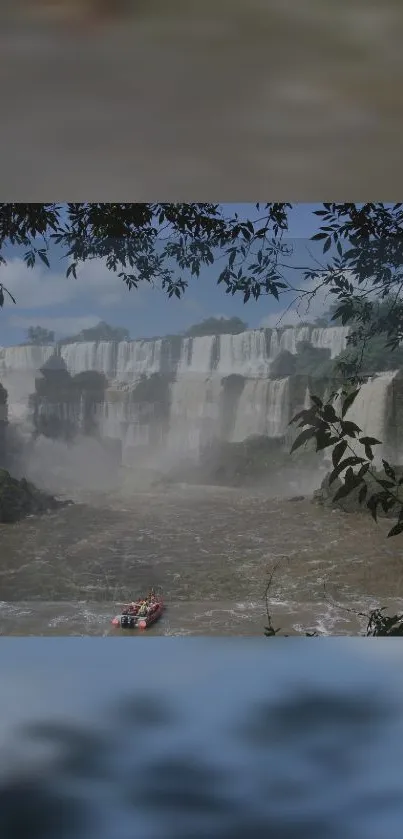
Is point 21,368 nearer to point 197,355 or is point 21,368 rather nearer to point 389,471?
point 197,355

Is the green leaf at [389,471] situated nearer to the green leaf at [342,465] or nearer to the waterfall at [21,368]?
the green leaf at [342,465]

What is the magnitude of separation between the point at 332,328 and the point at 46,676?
2.55 metres

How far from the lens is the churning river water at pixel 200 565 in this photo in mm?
5004

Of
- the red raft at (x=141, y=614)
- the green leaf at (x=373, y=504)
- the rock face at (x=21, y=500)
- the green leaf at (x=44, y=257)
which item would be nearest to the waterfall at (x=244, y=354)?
the green leaf at (x=373, y=504)

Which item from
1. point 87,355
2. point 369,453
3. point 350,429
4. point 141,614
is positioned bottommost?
point 141,614

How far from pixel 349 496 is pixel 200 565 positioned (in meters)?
0.95

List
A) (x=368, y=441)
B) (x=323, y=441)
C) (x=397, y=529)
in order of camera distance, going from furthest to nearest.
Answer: (x=323, y=441) < (x=397, y=529) < (x=368, y=441)

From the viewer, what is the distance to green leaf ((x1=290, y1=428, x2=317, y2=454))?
16.7ft

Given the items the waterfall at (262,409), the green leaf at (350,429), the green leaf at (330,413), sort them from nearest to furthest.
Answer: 1. the green leaf at (350,429)
2. the green leaf at (330,413)
3. the waterfall at (262,409)

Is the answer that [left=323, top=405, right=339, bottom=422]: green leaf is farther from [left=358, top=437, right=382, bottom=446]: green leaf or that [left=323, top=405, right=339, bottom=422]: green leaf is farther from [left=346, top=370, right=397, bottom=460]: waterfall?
[left=358, top=437, right=382, bottom=446]: green leaf

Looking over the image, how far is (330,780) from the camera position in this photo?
251cm

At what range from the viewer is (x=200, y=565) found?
16.6 ft

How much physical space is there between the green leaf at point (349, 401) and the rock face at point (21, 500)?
67.7 inches

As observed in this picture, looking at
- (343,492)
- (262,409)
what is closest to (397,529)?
(343,492)
